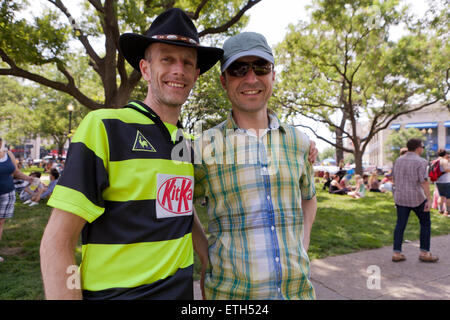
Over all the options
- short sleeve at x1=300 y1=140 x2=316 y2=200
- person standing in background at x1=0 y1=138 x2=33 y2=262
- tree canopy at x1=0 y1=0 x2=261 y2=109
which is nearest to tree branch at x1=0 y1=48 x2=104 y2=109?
tree canopy at x1=0 y1=0 x2=261 y2=109

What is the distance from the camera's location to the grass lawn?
14.7ft

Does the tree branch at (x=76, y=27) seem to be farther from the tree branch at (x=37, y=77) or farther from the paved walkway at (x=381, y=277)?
the paved walkway at (x=381, y=277)

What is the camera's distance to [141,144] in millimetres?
1471

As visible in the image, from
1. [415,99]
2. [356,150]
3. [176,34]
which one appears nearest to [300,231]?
[176,34]

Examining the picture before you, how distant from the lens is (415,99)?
17.0 meters

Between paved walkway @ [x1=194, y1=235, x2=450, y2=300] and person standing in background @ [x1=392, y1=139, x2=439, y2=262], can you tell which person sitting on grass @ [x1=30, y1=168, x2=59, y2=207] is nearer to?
paved walkway @ [x1=194, y1=235, x2=450, y2=300]

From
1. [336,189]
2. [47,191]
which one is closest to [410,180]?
[336,189]

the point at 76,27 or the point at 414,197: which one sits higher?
the point at 76,27

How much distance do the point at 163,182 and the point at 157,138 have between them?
24cm

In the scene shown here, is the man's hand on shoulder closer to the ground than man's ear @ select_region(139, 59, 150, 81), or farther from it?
closer to the ground

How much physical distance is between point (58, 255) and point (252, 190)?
103 centimetres

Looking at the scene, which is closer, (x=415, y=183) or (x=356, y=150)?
(x=415, y=183)

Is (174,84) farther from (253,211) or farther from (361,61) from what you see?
(361,61)
